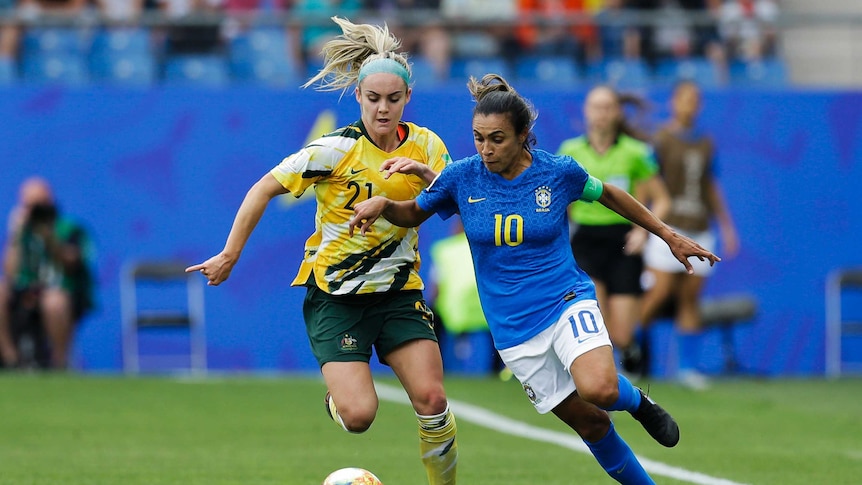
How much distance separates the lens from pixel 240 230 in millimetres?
6477

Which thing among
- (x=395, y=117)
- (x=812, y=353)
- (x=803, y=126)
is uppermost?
(x=395, y=117)

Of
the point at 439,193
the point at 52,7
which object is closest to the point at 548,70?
the point at 52,7

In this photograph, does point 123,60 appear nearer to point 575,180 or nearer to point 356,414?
point 356,414

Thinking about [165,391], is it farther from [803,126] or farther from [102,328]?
[803,126]

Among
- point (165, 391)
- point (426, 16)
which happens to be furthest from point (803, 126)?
point (165, 391)

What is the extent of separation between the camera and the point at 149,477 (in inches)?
306

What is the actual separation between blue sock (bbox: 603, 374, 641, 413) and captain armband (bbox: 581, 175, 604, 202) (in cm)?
84

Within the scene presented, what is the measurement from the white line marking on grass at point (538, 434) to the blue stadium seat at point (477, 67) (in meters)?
4.64

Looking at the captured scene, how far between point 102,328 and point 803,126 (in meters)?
8.64

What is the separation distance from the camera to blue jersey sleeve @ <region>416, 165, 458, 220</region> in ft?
20.7

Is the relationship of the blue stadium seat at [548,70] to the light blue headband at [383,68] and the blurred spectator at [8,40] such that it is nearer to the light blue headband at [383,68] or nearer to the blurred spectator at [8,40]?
the blurred spectator at [8,40]

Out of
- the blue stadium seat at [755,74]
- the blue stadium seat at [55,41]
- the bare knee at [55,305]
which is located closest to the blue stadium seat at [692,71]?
the blue stadium seat at [755,74]

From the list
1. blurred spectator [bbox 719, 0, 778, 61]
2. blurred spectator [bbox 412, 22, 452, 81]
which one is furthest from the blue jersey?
blurred spectator [bbox 719, 0, 778, 61]

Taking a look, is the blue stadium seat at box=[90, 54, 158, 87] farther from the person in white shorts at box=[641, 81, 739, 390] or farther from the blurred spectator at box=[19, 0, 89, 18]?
the person in white shorts at box=[641, 81, 739, 390]
